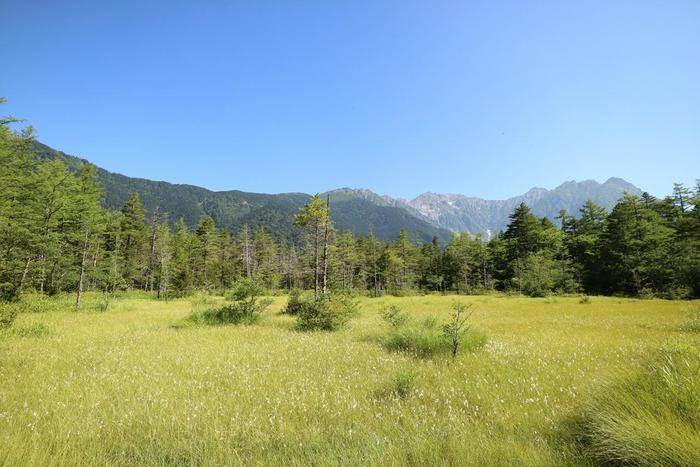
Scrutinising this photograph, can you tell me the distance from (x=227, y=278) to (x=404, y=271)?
149 ft

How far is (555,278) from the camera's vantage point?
47.7 m

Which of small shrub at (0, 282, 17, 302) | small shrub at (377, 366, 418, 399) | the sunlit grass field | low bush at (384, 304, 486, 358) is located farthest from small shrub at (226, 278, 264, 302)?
small shrub at (0, 282, 17, 302)

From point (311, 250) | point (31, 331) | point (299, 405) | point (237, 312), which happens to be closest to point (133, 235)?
point (311, 250)

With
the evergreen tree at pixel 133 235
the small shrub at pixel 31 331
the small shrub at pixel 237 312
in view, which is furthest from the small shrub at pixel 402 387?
the evergreen tree at pixel 133 235

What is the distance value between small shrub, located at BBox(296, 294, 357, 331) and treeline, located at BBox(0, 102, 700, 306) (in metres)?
2.81

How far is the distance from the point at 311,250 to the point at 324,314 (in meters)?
16.8

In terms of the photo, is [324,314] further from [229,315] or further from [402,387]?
[402,387]

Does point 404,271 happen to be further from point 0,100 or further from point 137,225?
point 0,100

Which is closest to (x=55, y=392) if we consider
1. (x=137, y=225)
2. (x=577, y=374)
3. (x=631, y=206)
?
(x=577, y=374)

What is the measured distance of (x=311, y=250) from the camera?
30781mm

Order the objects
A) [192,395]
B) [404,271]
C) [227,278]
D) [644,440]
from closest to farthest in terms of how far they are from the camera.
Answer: [644,440] < [192,395] < [227,278] < [404,271]

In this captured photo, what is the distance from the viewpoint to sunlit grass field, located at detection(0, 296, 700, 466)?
11.1 ft

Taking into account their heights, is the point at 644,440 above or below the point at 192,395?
above

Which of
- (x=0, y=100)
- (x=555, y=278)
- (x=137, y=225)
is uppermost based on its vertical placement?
(x=0, y=100)
